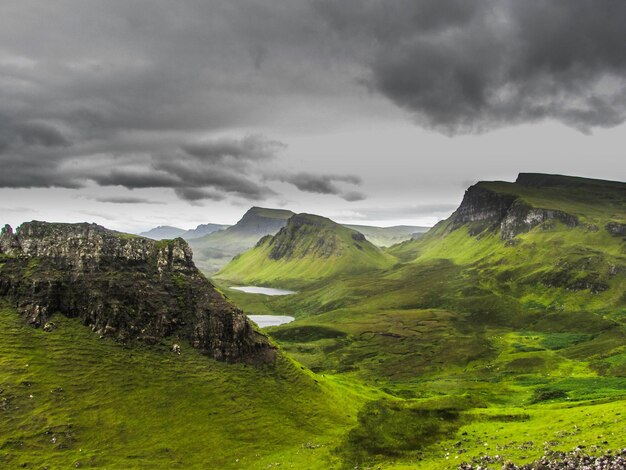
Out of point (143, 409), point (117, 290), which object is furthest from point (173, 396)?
point (117, 290)

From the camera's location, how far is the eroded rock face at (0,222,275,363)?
338 ft

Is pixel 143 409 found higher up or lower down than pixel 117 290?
lower down

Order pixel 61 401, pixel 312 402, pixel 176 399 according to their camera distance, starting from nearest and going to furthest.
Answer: pixel 61 401 < pixel 176 399 < pixel 312 402

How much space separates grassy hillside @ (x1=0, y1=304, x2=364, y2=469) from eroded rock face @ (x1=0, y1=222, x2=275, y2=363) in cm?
385

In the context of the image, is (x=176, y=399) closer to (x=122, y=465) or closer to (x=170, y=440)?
Result: (x=170, y=440)

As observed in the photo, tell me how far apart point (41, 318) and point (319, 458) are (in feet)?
230

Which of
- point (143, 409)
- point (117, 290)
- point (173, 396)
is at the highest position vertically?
point (117, 290)

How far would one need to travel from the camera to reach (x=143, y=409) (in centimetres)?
8712

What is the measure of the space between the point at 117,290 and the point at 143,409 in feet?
111

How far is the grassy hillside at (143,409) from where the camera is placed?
246ft

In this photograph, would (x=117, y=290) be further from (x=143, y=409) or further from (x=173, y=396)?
(x=143, y=409)

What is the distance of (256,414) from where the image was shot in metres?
96.9

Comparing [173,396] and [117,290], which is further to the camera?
[117,290]

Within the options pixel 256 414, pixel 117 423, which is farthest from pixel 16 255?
pixel 256 414
